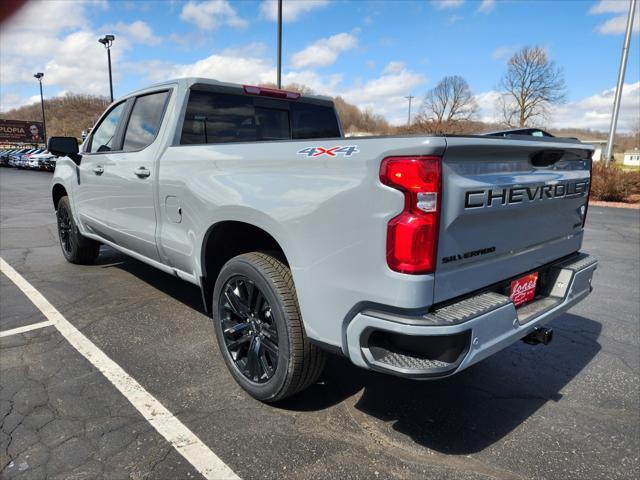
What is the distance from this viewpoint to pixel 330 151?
2.19 meters

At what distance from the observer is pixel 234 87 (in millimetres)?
3836

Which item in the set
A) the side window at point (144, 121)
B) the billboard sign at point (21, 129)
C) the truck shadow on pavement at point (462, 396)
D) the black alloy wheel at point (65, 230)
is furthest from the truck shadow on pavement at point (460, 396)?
the black alloy wheel at point (65, 230)

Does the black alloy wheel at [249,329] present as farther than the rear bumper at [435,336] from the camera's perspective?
Yes

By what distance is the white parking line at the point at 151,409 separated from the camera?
7.46 ft

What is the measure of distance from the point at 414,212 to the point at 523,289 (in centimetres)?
111

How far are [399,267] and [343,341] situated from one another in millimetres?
479

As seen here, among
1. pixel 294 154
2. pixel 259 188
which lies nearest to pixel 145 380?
pixel 259 188

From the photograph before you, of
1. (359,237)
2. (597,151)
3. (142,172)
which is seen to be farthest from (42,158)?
(597,151)

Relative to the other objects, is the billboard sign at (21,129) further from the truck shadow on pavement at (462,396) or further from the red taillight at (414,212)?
the truck shadow on pavement at (462,396)

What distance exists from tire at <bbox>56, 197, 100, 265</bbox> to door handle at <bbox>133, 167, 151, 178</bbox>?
220 centimetres

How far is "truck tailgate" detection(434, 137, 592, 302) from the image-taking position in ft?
6.67

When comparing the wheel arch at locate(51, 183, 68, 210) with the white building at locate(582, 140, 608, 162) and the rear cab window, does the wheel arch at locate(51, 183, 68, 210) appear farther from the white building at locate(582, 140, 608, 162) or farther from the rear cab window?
the white building at locate(582, 140, 608, 162)

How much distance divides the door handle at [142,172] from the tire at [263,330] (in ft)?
4.01

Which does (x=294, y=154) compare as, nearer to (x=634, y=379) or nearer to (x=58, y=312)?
(x=634, y=379)
